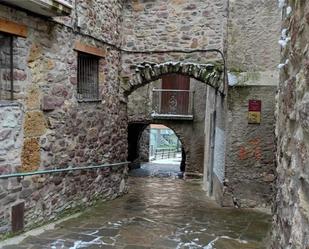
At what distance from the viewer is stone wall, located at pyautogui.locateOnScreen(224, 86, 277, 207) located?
6301 mm

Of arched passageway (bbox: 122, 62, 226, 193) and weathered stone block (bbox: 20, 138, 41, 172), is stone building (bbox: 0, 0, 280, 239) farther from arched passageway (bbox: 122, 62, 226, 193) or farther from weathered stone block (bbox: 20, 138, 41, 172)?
arched passageway (bbox: 122, 62, 226, 193)

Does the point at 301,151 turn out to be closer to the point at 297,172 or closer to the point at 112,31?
the point at 297,172

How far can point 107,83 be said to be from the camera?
22.3 feet

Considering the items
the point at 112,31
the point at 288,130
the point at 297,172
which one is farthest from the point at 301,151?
the point at 112,31

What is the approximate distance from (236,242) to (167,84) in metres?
11.0

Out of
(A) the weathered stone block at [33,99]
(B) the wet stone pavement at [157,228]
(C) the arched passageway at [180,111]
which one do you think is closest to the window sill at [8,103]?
(A) the weathered stone block at [33,99]

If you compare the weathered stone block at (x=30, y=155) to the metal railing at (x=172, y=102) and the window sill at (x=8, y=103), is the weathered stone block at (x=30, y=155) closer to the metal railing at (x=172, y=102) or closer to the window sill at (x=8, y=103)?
the window sill at (x=8, y=103)

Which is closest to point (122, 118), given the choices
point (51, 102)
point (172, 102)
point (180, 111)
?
point (51, 102)

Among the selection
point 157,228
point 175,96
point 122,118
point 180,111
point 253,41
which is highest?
point 253,41

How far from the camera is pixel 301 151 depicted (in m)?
1.80

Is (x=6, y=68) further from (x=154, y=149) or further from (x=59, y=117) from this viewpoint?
(x=154, y=149)

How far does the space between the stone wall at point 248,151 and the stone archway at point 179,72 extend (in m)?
0.58

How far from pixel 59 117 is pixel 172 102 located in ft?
31.5

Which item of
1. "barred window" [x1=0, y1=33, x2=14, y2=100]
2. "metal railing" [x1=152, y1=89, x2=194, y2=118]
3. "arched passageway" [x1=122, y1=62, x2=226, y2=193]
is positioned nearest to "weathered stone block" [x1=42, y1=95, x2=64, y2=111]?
"barred window" [x1=0, y1=33, x2=14, y2=100]
